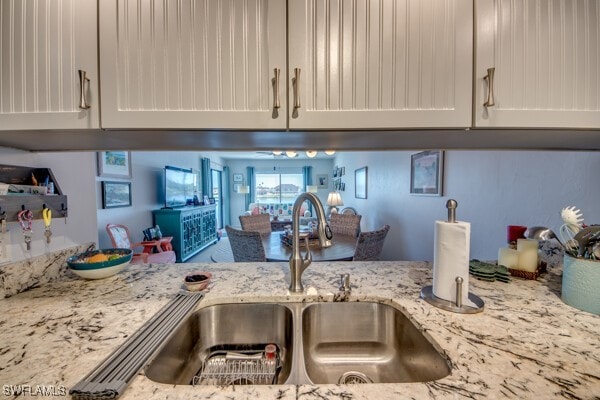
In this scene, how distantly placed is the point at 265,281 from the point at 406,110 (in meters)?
0.86

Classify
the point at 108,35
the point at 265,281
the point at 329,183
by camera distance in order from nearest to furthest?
the point at 108,35 < the point at 265,281 < the point at 329,183

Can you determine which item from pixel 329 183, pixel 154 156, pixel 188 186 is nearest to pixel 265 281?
pixel 154 156

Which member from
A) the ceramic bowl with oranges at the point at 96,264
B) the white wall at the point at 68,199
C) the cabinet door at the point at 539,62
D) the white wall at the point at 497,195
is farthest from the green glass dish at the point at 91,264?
the white wall at the point at 497,195

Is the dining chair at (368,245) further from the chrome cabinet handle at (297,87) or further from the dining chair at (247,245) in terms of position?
the chrome cabinet handle at (297,87)

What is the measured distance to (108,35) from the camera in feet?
2.28

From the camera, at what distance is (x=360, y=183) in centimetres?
490

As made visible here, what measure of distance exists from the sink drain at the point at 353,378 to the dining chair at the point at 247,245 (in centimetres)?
130

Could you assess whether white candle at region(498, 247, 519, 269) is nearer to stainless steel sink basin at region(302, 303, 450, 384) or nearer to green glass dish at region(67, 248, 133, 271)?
stainless steel sink basin at region(302, 303, 450, 384)

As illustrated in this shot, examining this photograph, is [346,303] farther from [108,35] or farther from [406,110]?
[108,35]

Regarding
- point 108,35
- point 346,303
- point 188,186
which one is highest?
point 108,35

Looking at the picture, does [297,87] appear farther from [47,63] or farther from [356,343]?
[356,343]

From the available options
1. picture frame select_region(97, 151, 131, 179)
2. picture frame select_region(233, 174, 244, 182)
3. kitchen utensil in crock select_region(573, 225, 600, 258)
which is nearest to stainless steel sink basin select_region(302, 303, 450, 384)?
kitchen utensil in crock select_region(573, 225, 600, 258)

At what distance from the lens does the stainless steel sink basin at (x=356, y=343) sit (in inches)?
31.8

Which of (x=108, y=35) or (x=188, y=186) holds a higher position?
(x=108, y=35)
